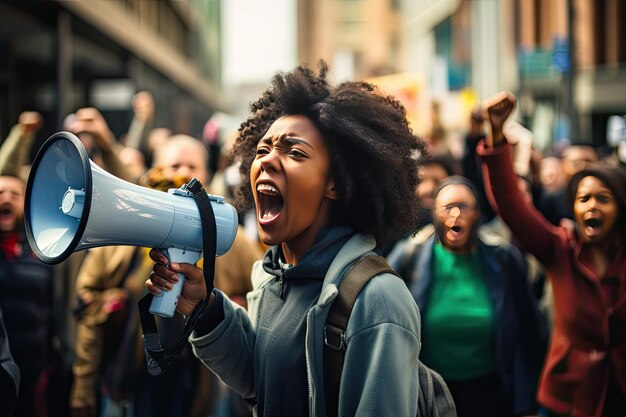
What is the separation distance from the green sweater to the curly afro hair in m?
1.54

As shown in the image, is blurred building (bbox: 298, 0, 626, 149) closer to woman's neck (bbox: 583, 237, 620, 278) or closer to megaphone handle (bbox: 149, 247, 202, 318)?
woman's neck (bbox: 583, 237, 620, 278)

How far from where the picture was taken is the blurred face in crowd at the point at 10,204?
4641 mm

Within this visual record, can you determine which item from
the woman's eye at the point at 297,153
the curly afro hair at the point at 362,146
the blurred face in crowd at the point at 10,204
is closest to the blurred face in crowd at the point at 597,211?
the curly afro hair at the point at 362,146

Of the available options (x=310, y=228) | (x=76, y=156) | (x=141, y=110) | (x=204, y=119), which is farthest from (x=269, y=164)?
(x=204, y=119)

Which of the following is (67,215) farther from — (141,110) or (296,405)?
(141,110)

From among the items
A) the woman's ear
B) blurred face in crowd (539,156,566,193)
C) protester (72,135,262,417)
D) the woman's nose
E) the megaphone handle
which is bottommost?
protester (72,135,262,417)

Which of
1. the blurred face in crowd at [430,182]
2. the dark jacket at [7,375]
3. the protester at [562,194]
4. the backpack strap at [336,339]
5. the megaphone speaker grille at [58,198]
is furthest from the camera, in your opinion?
the protester at [562,194]

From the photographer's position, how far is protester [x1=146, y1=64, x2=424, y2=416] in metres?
2.60

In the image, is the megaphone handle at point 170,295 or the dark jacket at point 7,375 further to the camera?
the dark jacket at point 7,375

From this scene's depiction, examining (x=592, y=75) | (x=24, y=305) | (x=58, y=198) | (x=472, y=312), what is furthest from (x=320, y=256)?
(x=592, y=75)

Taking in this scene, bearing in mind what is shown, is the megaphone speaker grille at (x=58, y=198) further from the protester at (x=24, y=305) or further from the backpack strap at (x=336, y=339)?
the protester at (x=24, y=305)

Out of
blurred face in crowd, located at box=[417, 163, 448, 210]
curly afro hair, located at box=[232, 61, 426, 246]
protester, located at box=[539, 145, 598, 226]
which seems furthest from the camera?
protester, located at box=[539, 145, 598, 226]

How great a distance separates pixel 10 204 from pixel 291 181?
2382 millimetres

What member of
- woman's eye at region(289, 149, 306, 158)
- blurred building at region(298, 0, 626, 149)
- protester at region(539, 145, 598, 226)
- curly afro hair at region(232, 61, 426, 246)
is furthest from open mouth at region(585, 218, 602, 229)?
blurred building at region(298, 0, 626, 149)
